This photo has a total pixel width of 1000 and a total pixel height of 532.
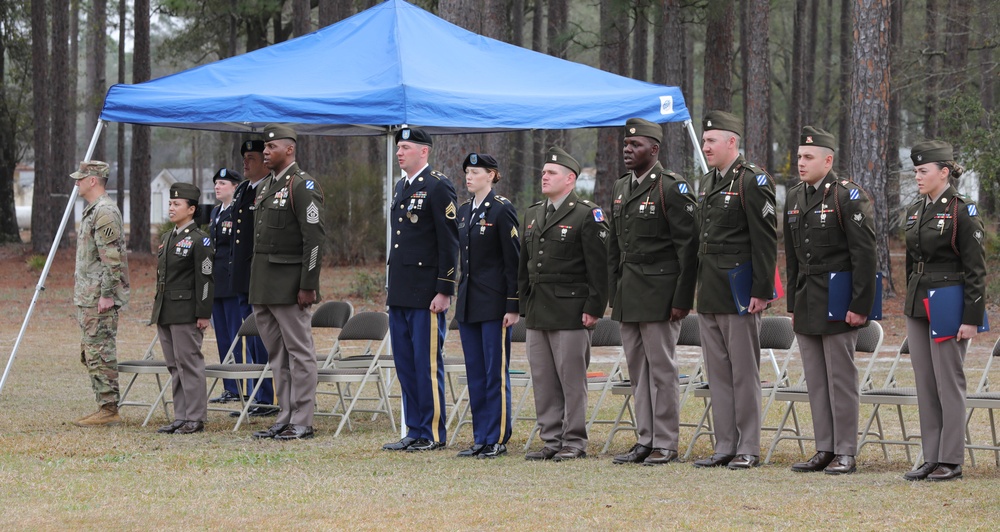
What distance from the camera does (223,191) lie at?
1052 cm

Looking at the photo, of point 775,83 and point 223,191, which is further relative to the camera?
point 775,83

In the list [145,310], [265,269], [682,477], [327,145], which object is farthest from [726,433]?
[327,145]

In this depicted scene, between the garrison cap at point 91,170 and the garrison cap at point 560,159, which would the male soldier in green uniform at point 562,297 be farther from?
the garrison cap at point 91,170

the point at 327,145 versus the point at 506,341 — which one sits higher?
the point at 327,145

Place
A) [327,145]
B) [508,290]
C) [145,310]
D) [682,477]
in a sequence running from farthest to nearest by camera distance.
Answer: [327,145]
[145,310]
[508,290]
[682,477]

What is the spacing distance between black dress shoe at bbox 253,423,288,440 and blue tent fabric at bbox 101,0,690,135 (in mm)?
2013

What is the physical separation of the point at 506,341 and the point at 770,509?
101 inches

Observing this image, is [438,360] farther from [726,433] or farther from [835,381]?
[835,381]

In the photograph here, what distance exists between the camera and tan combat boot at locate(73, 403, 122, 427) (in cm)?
921

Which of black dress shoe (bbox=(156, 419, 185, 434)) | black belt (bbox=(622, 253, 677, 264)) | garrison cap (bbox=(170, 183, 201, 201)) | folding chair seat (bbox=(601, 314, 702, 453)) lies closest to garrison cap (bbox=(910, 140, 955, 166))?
black belt (bbox=(622, 253, 677, 264))

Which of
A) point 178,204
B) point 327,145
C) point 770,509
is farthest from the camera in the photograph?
point 327,145

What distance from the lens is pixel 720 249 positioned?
23.2 feet

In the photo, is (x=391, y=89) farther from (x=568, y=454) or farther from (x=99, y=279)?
(x=568, y=454)

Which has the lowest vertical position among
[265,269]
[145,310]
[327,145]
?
[145,310]
